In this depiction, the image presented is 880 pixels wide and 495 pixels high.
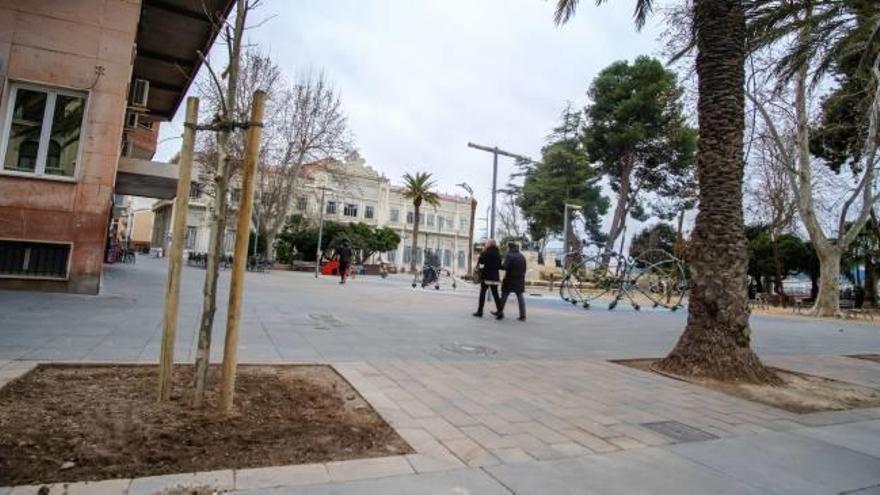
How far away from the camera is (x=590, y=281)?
23188 millimetres

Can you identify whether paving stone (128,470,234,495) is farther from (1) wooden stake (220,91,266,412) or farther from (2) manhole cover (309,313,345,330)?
(2) manhole cover (309,313,345,330)

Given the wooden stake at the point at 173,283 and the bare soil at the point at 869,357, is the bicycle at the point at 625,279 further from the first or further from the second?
the wooden stake at the point at 173,283

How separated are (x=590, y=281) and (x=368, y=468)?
21388 mm

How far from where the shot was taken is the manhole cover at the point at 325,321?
335 inches

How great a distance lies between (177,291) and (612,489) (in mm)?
3088

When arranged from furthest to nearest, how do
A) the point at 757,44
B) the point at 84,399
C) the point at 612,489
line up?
the point at 757,44 → the point at 84,399 → the point at 612,489

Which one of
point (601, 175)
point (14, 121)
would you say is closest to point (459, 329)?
point (14, 121)

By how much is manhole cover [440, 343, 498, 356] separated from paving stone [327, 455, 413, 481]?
13.1 feet

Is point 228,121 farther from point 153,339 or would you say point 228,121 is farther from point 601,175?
point 601,175

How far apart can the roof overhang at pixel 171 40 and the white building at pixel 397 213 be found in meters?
45.5

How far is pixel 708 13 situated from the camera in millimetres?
7188

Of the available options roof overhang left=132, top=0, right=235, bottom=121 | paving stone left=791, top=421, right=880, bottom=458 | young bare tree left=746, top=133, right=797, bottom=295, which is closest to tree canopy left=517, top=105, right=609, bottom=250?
young bare tree left=746, top=133, right=797, bottom=295

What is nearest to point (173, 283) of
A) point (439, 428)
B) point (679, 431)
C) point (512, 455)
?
point (439, 428)

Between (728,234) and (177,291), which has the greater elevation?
(728,234)
